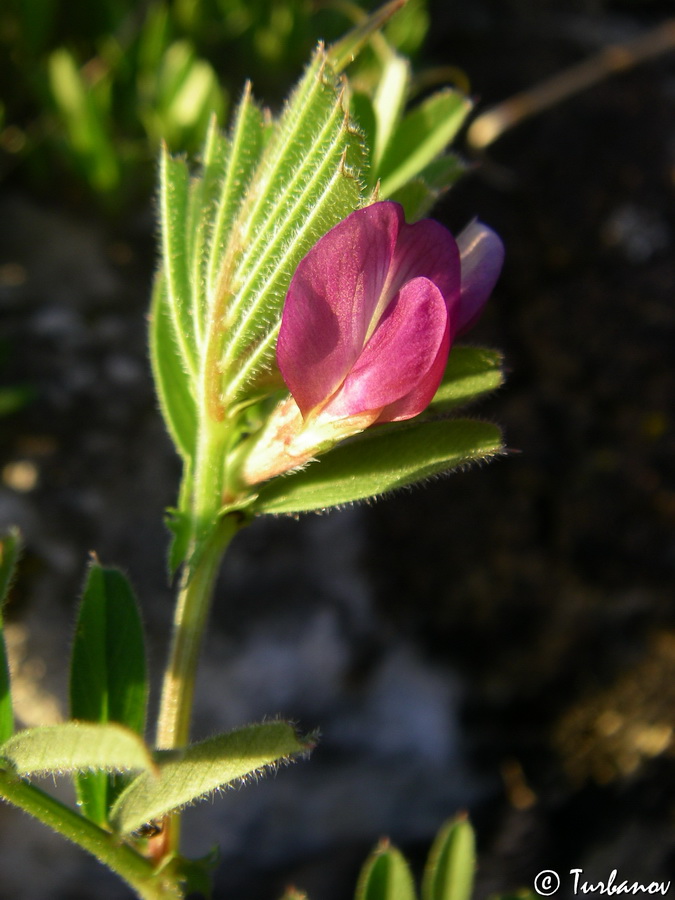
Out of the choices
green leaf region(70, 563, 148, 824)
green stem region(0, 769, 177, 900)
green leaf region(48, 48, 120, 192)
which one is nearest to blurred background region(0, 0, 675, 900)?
green leaf region(48, 48, 120, 192)

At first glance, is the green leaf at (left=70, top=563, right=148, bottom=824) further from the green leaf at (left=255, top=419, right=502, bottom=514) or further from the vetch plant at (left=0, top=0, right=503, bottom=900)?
the green leaf at (left=255, top=419, right=502, bottom=514)

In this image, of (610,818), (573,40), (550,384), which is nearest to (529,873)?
(610,818)

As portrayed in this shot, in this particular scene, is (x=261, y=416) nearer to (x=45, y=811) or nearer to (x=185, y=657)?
(x=185, y=657)

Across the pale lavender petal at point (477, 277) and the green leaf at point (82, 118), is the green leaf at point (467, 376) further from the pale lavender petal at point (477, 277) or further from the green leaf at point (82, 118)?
the green leaf at point (82, 118)

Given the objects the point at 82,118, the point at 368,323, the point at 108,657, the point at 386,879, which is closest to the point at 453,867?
the point at 386,879

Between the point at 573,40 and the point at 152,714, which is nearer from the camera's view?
the point at 152,714

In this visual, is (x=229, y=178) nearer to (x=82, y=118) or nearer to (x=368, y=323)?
(x=368, y=323)
